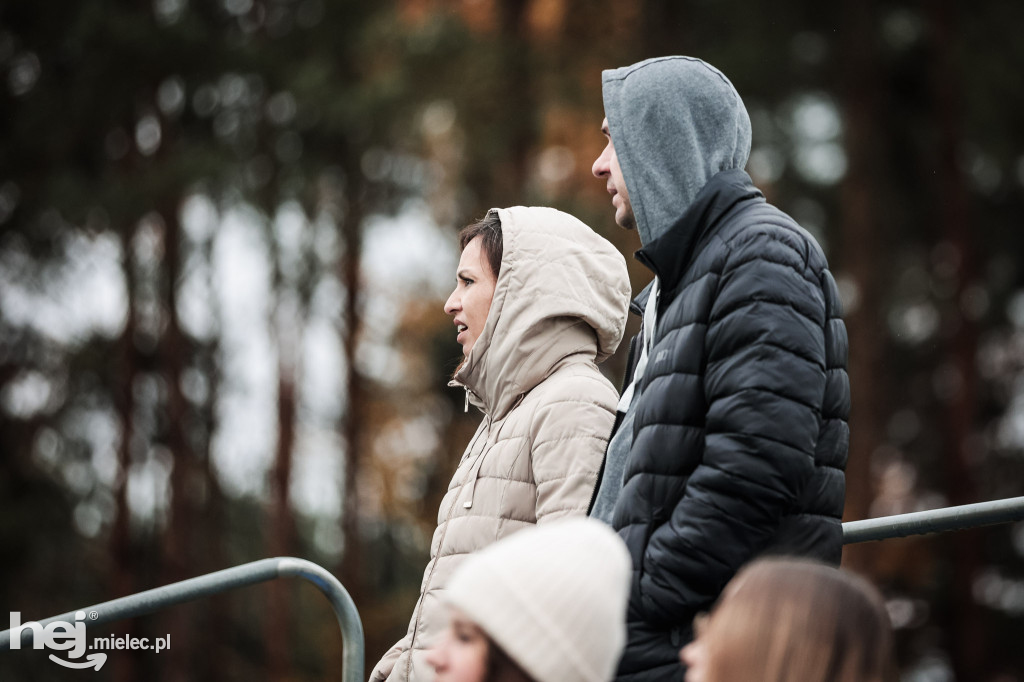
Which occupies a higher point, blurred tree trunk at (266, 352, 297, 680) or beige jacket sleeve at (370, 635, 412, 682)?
beige jacket sleeve at (370, 635, 412, 682)

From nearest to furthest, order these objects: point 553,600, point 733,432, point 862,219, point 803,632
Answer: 1. point 803,632
2. point 553,600
3. point 733,432
4. point 862,219

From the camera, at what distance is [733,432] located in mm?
2105

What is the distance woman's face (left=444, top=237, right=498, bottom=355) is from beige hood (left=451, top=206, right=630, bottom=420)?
0.19ft

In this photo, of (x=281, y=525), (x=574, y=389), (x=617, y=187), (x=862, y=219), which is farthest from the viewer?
(x=281, y=525)

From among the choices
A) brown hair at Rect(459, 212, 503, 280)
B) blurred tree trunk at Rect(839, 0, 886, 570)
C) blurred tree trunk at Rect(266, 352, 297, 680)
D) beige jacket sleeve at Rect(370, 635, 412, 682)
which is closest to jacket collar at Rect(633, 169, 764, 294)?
brown hair at Rect(459, 212, 503, 280)

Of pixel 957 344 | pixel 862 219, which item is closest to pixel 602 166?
pixel 862 219

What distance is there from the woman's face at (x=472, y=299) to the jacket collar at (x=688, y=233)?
69cm

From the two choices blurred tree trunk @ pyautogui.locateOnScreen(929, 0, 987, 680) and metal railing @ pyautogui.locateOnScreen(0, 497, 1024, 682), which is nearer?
metal railing @ pyautogui.locateOnScreen(0, 497, 1024, 682)

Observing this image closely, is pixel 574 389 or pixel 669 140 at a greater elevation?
pixel 669 140

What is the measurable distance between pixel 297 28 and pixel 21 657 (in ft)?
28.4

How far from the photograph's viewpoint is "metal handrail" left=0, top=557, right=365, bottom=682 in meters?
2.97

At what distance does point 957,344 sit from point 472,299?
1223 centimetres

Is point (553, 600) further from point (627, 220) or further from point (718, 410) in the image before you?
point (627, 220)

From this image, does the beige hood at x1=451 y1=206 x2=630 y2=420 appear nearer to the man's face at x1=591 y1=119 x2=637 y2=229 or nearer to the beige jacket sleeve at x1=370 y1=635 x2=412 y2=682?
the man's face at x1=591 y1=119 x2=637 y2=229
